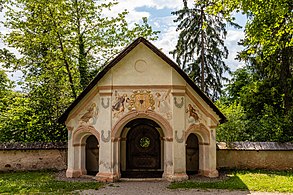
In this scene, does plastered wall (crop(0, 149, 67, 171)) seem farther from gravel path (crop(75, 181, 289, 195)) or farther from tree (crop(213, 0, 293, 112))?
tree (crop(213, 0, 293, 112))

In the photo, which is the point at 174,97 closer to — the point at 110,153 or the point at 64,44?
the point at 110,153

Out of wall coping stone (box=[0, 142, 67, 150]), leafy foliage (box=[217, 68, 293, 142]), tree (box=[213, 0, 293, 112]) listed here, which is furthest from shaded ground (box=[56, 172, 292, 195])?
leafy foliage (box=[217, 68, 293, 142])

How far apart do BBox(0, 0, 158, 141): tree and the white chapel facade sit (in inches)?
183

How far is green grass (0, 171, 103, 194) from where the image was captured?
11.7 m

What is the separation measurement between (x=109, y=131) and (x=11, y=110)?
752cm

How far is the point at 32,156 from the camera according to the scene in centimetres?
1619

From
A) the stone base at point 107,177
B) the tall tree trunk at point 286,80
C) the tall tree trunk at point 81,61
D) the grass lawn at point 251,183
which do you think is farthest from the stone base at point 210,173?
the tall tree trunk at point 81,61

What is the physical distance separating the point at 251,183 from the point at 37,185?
7.63 meters

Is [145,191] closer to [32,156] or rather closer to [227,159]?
[227,159]

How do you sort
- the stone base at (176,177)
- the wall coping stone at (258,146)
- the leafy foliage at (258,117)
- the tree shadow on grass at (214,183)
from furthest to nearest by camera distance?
the leafy foliage at (258,117) < the wall coping stone at (258,146) < the stone base at (176,177) < the tree shadow on grass at (214,183)

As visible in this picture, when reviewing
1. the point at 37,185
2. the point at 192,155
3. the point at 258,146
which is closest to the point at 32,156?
the point at 37,185

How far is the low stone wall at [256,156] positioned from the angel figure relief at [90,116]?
5.91 meters

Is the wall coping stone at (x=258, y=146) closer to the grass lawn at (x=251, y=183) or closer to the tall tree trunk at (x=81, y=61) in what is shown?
the grass lawn at (x=251, y=183)

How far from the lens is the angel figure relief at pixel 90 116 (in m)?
14.1
